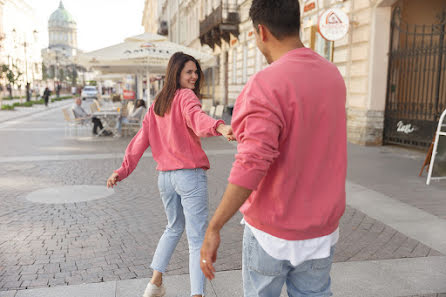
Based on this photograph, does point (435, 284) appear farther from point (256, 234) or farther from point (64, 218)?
point (64, 218)

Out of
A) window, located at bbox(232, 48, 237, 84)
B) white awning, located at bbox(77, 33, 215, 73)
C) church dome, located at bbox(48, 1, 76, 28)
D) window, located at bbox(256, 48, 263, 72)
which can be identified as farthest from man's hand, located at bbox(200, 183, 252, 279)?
church dome, located at bbox(48, 1, 76, 28)

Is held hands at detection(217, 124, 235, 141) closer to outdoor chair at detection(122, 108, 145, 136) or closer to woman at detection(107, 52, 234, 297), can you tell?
woman at detection(107, 52, 234, 297)

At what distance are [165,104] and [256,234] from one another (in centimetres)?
142

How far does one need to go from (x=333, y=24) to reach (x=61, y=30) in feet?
622

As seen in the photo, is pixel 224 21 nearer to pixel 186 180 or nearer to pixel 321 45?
pixel 321 45

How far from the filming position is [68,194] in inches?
246

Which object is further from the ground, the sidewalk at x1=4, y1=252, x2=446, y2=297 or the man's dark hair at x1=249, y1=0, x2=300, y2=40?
the man's dark hair at x1=249, y1=0, x2=300, y2=40

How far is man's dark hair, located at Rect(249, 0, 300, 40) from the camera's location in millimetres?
1581

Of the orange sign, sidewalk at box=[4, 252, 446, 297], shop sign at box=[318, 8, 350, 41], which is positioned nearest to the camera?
sidewalk at box=[4, 252, 446, 297]

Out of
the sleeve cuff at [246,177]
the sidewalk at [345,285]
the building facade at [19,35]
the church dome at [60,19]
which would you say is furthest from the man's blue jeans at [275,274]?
the church dome at [60,19]

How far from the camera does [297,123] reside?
155cm

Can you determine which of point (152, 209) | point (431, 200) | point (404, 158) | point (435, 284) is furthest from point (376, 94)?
point (435, 284)

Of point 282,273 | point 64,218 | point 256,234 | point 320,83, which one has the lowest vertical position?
point 64,218

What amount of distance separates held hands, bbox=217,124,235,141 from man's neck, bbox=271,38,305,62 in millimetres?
726
